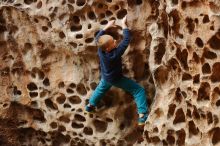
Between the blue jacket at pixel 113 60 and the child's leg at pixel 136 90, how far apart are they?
0.06 m

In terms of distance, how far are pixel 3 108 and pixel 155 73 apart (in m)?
1.43

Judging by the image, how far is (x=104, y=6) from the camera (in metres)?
4.60

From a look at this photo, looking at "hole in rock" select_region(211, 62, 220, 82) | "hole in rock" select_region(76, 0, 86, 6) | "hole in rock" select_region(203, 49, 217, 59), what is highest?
"hole in rock" select_region(76, 0, 86, 6)

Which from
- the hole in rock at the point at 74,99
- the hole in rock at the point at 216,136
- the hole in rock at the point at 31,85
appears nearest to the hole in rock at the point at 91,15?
the hole in rock at the point at 74,99

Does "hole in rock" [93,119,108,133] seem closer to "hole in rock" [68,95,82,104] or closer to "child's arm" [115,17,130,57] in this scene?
"hole in rock" [68,95,82,104]

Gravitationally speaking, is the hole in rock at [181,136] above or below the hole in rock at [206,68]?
below

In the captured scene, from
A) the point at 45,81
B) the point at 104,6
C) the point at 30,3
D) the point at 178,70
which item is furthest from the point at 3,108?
the point at 178,70

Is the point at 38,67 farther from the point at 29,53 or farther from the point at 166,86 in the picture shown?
the point at 166,86

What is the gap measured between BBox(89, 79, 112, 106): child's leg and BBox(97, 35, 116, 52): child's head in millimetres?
312

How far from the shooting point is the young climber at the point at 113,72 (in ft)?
14.2

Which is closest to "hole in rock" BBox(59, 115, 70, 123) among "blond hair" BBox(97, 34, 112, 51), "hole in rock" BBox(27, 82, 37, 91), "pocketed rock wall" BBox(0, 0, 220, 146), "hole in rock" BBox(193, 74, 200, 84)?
"pocketed rock wall" BBox(0, 0, 220, 146)

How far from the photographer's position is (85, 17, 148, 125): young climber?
432cm

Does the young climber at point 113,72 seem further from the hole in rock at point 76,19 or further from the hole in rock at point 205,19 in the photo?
the hole in rock at point 205,19

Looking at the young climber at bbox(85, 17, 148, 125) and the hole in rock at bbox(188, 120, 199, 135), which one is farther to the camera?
the young climber at bbox(85, 17, 148, 125)
